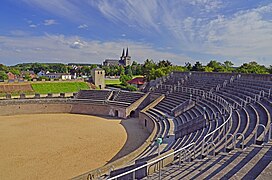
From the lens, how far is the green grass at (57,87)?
43263 mm

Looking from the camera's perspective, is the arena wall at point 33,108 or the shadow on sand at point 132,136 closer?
the shadow on sand at point 132,136

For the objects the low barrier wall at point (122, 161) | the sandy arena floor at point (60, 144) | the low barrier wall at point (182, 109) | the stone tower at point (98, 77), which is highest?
the stone tower at point (98, 77)

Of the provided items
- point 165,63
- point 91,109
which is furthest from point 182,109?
point 165,63

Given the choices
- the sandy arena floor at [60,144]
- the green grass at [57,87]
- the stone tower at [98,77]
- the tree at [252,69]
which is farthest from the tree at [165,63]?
the sandy arena floor at [60,144]

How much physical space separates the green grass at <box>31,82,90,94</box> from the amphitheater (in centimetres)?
809

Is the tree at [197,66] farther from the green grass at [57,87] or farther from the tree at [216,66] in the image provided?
the green grass at [57,87]

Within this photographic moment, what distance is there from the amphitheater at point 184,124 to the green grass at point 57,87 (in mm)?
8091

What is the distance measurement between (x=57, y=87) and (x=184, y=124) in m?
33.1

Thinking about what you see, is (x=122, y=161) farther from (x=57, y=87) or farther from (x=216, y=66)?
(x=216, y=66)

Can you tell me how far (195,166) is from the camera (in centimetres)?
739

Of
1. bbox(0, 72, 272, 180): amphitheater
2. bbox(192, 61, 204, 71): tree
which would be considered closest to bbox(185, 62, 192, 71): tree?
bbox(192, 61, 204, 71): tree

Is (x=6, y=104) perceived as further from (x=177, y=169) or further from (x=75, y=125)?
(x=177, y=169)

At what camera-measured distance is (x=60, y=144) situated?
18.4m

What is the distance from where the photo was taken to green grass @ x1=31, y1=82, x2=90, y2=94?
43.3m
